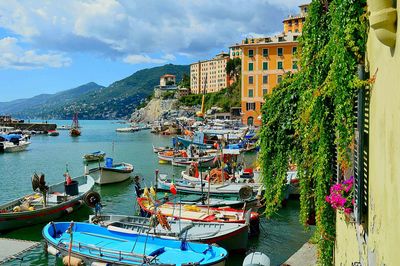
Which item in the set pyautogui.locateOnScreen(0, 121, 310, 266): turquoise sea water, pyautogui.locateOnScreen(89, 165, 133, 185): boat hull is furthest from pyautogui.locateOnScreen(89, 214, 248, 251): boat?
pyautogui.locateOnScreen(89, 165, 133, 185): boat hull

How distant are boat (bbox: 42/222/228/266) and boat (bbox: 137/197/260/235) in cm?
240

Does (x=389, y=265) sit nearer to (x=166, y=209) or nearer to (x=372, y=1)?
(x=372, y=1)

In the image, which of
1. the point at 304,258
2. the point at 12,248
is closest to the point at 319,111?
the point at 304,258

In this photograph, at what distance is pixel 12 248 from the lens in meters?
16.9

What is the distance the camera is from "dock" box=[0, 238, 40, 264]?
52.3 feet

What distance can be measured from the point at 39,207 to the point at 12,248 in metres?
5.42

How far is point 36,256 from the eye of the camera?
16844mm

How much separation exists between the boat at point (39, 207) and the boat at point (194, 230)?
4.87 m

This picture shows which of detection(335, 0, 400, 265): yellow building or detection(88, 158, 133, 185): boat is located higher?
detection(335, 0, 400, 265): yellow building

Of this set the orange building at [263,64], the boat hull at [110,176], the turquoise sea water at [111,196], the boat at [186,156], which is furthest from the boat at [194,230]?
the orange building at [263,64]

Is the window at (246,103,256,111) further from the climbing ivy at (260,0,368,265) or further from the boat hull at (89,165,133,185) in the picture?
the climbing ivy at (260,0,368,265)

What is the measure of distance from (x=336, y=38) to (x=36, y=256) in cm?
1521

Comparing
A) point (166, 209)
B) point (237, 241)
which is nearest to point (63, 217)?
point (166, 209)

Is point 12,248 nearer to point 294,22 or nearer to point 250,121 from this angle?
point 250,121
